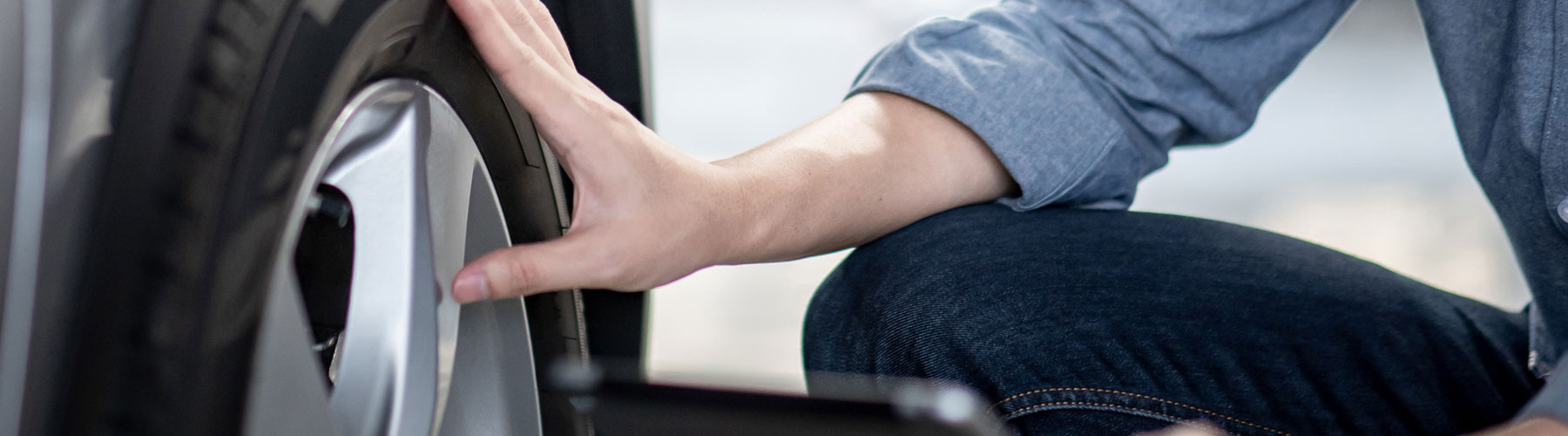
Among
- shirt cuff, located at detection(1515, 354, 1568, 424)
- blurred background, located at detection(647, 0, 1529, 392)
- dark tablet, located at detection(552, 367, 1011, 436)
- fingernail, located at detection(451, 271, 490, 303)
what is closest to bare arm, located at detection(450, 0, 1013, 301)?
fingernail, located at detection(451, 271, 490, 303)

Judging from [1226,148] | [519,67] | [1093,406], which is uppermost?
[519,67]

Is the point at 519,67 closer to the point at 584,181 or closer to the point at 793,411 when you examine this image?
the point at 584,181

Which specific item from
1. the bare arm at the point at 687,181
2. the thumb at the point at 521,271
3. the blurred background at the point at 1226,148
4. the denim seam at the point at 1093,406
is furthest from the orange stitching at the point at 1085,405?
the blurred background at the point at 1226,148

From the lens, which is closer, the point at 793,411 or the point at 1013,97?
the point at 793,411

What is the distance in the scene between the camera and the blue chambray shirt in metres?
0.58

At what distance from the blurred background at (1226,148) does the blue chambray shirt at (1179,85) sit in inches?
33.2

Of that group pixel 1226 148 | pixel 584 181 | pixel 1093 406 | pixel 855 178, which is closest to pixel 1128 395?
pixel 1093 406

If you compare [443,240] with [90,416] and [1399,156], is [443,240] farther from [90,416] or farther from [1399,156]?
[1399,156]

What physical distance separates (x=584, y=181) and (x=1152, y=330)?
30 centimetres

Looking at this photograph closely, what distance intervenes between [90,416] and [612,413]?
12 cm

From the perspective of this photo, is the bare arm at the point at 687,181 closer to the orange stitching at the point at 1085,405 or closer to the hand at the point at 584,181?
the hand at the point at 584,181

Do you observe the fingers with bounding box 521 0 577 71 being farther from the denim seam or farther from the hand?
the denim seam

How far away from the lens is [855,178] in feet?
1.77

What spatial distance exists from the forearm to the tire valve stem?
0.54 ft
